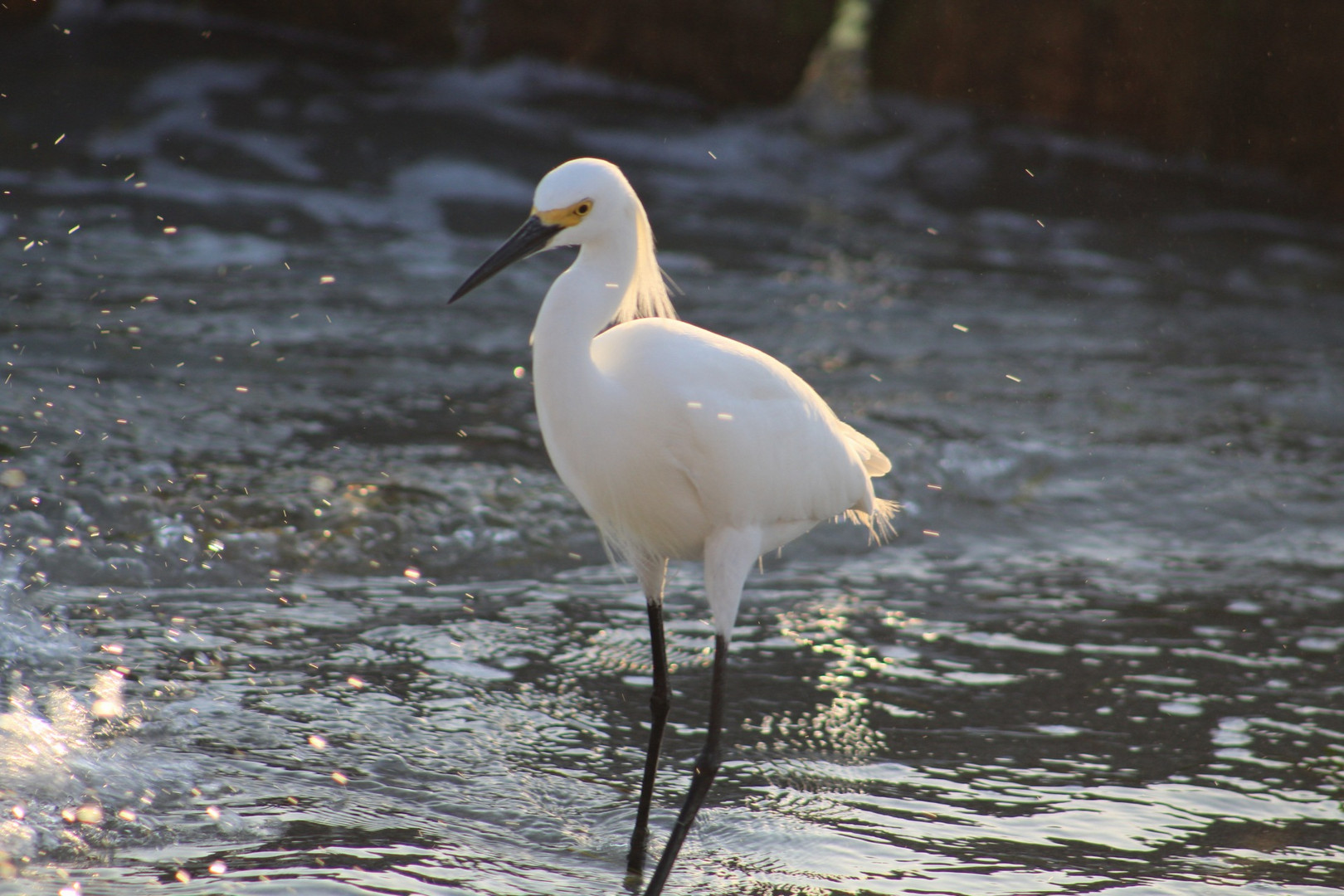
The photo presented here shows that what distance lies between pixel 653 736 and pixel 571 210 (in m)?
1.14

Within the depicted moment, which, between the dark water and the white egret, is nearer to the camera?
the white egret

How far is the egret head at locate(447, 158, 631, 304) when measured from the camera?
8.30 feet

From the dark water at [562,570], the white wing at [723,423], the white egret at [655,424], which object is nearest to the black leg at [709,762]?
the white egret at [655,424]

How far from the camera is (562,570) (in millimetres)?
4402

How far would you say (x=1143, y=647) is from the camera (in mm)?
4023

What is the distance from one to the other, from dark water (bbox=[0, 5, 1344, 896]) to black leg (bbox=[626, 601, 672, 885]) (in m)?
0.05

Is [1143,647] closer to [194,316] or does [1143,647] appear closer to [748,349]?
[748,349]

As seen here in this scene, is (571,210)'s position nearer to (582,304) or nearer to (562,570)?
(582,304)

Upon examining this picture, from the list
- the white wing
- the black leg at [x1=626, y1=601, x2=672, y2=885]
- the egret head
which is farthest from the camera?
the black leg at [x1=626, y1=601, x2=672, y2=885]

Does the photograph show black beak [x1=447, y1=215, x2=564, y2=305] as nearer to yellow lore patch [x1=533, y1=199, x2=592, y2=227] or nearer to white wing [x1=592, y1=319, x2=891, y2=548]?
yellow lore patch [x1=533, y1=199, x2=592, y2=227]

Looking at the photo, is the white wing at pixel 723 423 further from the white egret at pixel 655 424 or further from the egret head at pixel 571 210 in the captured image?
the egret head at pixel 571 210

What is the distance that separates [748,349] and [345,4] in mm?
9539

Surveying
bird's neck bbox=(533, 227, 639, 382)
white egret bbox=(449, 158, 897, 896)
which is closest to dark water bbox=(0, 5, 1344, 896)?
white egret bbox=(449, 158, 897, 896)

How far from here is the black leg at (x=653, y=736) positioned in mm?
2752
